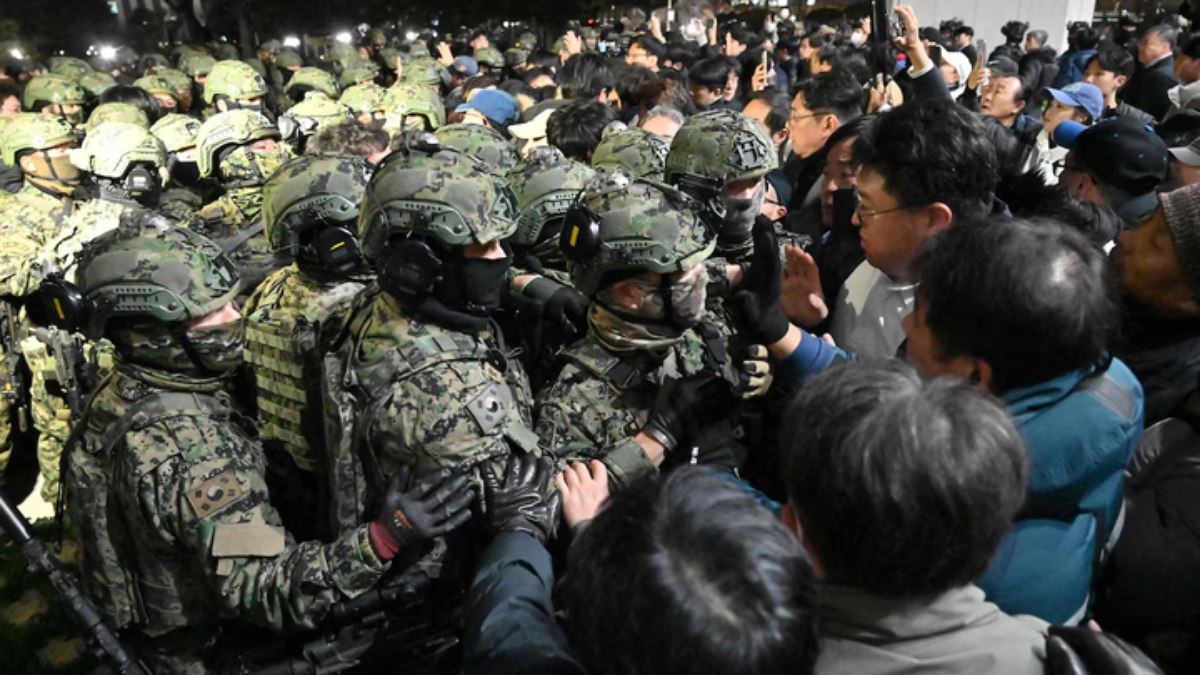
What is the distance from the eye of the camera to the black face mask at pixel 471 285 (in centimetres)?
275

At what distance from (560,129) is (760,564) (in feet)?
17.4

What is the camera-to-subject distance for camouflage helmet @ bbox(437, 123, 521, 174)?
5.43 meters

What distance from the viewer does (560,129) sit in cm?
612

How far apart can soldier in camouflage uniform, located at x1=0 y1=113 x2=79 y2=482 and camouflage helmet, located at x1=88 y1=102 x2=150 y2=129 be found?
6.36 feet

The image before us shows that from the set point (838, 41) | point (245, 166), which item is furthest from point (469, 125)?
point (838, 41)

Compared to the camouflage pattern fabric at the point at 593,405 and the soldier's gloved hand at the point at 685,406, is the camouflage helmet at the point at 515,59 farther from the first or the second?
the soldier's gloved hand at the point at 685,406

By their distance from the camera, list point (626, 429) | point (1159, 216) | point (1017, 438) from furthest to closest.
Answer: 1. point (626, 429)
2. point (1159, 216)
3. point (1017, 438)

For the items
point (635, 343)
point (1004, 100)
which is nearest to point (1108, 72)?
point (1004, 100)

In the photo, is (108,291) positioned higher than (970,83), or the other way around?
(108,291)

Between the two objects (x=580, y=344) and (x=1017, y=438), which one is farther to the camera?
(x=580, y=344)

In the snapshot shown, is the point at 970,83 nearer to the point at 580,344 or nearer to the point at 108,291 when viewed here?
the point at 580,344

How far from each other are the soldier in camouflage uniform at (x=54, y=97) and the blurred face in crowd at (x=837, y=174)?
8.78m

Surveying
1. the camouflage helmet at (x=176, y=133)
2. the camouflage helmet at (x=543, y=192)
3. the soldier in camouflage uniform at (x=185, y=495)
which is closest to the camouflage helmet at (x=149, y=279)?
the soldier in camouflage uniform at (x=185, y=495)

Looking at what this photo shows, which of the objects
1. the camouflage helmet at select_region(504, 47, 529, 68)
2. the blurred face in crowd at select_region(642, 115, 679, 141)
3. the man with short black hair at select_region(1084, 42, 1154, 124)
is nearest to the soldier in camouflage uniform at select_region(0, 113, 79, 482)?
the blurred face in crowd at select_region(642, 115, 679, 141)
